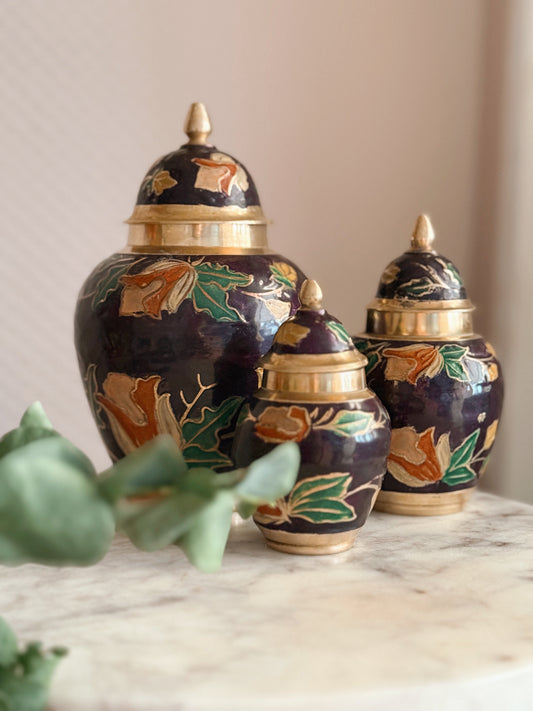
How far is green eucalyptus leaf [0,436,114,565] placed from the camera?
1.13ft

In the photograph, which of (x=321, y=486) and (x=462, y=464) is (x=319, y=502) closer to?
(x=321, y=486)

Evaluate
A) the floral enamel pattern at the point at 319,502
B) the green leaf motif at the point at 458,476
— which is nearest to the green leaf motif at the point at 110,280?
the floral enamel pattern at the point at 319,502

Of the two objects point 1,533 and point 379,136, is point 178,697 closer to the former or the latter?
point 1,533

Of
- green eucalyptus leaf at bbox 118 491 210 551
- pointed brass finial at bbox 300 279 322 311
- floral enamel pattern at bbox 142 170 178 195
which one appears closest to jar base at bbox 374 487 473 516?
pointed brass finial at bbox 300 279 322 311

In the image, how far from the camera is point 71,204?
1215mm

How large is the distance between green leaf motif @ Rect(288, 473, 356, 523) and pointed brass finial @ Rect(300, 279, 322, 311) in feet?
0.41

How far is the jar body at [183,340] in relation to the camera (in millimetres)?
667

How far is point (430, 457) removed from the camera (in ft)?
2.37

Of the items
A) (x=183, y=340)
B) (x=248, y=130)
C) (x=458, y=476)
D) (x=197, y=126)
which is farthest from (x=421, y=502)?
(x=248, y=130)

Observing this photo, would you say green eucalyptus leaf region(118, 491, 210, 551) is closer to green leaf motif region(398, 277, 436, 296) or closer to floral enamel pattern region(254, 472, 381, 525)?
floral enamel pattern region(254, 472, 381, 525)

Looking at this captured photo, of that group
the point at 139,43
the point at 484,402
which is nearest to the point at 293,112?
the point at 139,43

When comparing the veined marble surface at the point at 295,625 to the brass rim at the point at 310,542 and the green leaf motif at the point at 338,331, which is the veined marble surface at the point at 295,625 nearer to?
the brass rim at the point at 310,542

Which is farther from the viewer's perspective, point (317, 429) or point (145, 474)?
point (317, 429)

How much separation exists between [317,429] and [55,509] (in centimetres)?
28
